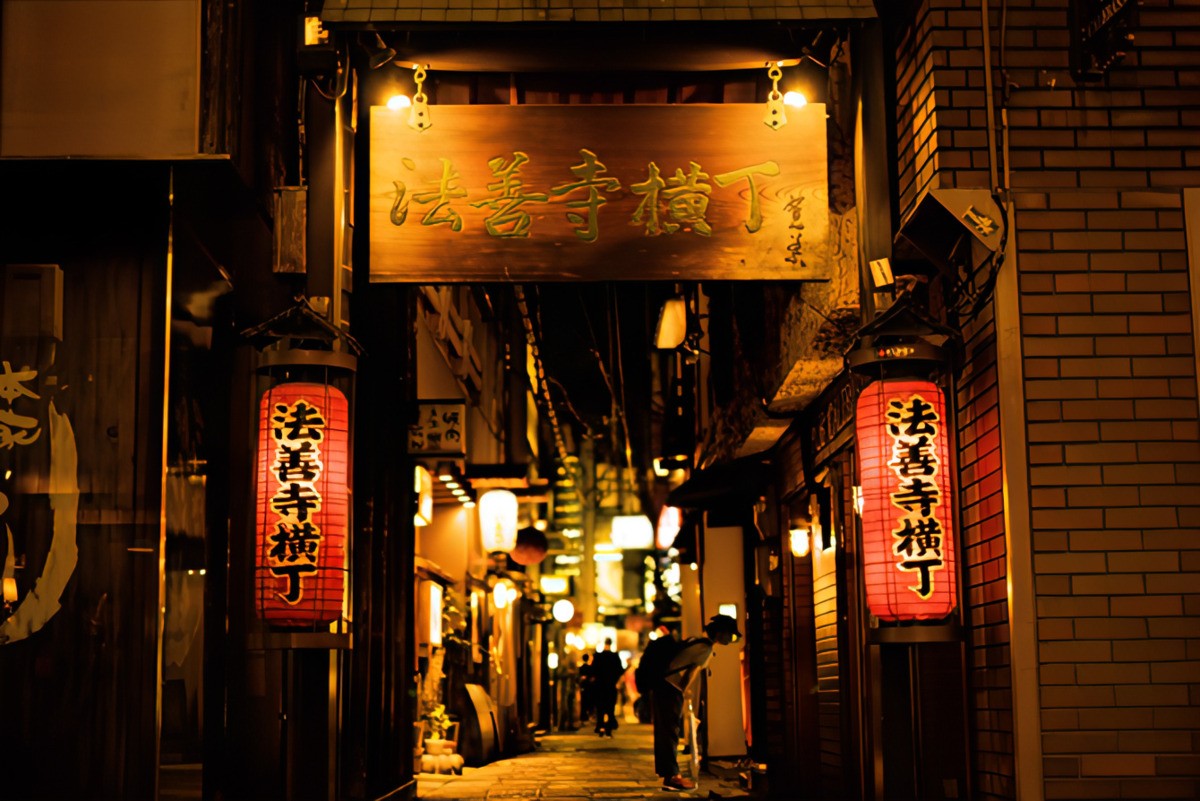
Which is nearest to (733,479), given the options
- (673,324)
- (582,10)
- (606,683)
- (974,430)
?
(673,324)

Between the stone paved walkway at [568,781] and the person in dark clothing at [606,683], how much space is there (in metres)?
8.86

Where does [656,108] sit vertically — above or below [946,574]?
above

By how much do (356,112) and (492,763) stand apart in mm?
18898

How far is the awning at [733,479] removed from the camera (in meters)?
21.9

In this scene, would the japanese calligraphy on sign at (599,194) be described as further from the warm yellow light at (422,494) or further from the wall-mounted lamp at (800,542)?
the warm yellow light at (422,494)

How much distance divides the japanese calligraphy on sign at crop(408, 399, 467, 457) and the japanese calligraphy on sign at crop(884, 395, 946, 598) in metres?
9.68

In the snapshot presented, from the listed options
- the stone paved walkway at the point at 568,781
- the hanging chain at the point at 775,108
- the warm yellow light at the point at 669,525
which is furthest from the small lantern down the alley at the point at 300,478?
the warm yellow light at the point at 669,525

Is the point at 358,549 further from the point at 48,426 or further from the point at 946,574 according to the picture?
the point at 946,574

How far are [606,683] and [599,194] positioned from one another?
1256 inches

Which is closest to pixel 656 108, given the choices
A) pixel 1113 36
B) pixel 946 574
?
pixel 1113 36

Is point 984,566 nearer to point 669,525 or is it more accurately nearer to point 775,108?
point 775,108

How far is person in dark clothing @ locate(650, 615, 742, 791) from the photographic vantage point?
1875 cm

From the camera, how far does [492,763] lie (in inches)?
1073

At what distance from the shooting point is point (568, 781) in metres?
21.2
